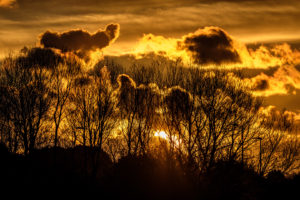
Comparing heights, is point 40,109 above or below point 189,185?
above

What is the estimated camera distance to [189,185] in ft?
107

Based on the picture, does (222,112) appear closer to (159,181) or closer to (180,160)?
(180,160)

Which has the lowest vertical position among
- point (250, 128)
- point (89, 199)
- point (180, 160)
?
point (89, 199)

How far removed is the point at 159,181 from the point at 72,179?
9.12 m

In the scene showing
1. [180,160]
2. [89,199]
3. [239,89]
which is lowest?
[89,199]

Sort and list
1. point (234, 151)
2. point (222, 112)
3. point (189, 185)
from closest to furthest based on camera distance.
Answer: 1. point (189, 185)
2. point (222, 112)
3. point (234, 151)

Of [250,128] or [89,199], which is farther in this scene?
[250,128]

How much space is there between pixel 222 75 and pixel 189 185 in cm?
1107

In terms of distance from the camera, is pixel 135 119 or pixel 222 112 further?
pixel 135 119

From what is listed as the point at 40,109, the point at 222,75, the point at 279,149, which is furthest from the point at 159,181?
the point at 279,149

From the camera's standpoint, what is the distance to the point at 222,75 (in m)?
36.5

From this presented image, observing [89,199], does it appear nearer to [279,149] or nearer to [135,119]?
[135,119]

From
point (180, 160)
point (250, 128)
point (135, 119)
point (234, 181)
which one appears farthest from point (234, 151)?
point (135, 119)

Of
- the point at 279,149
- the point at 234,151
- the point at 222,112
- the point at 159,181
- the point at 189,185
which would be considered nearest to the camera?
the point at 189,185
